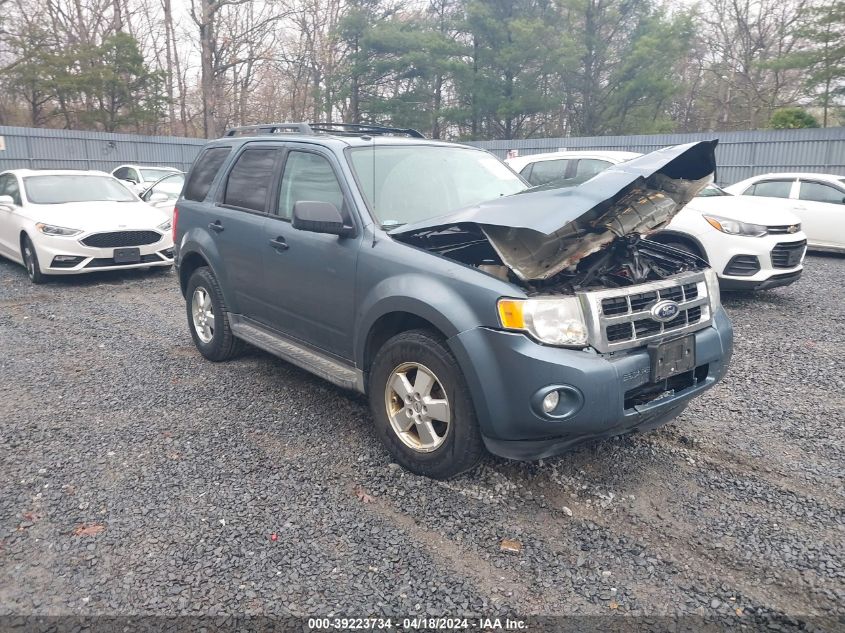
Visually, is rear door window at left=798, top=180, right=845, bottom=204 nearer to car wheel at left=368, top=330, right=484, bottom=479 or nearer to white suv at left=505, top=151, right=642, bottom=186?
white suv at left=505, top=151, right=642, bottom=186

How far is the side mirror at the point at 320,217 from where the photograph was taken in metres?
3.66

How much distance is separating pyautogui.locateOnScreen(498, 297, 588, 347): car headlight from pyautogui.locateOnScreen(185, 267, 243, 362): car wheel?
9.77ft

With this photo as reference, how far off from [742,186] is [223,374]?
10303mm

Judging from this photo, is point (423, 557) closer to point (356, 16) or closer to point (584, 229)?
point (584, 229)

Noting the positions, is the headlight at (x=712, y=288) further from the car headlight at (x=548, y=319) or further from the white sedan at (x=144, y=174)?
the white sedan at (x=144, y=174)

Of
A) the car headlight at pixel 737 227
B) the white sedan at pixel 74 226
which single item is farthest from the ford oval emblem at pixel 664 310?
the white sedan at pixel 74 226

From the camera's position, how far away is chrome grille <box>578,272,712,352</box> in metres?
3.01

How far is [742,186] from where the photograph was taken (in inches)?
455

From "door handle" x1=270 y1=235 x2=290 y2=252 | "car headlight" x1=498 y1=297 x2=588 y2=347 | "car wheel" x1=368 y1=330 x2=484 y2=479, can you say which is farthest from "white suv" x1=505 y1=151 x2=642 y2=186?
"car headlight" x1=498 y1=297 x2=588 y2=347

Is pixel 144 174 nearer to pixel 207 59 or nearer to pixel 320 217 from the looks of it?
pixel 207 59

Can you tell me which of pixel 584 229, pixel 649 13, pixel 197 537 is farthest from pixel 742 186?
pixel 649 13

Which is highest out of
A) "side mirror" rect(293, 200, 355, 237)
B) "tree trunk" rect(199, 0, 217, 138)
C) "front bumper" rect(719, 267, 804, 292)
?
"tree trunk" rect(199, 0, 217, 138)

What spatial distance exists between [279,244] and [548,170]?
6.47 m

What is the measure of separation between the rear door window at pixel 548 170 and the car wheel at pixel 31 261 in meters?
7.24
